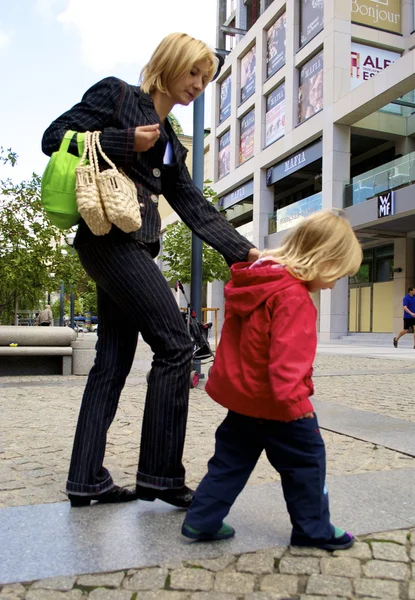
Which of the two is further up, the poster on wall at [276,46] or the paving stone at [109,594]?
the poster on wall at [276,46]

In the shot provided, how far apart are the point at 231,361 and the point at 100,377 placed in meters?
0.62

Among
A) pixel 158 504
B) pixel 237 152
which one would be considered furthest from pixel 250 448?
pixel 237 152

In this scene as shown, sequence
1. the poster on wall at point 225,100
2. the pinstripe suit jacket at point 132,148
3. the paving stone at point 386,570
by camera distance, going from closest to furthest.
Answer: the paving stone at point 386,570, the pinstripe suit jacket at point 132,148, the poster on wall at point 225,100

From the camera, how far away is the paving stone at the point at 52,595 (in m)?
1.50

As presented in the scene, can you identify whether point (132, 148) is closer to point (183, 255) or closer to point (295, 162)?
point (183, 255)

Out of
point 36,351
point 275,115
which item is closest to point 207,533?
point 36,351

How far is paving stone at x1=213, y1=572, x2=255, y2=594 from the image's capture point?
1562 millimetres

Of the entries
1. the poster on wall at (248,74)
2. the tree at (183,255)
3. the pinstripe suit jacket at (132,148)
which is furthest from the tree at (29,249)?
the poster on wall at (248,74)

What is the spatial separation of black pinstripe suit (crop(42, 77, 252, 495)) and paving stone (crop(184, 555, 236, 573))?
0.40 metres

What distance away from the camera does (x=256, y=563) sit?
173 cm

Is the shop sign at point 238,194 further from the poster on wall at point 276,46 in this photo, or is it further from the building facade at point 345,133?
the poster on wall at point 276,46

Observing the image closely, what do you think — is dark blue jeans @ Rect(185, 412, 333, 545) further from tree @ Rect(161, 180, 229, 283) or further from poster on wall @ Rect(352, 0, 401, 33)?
poster on wall @ Rect(352, 0, 401, 33)

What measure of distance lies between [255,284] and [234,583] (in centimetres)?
93

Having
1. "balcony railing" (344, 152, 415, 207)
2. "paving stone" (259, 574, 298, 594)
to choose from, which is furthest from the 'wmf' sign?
"paving stone" (259, 574, 298, 594)
